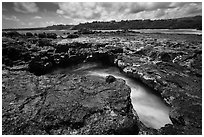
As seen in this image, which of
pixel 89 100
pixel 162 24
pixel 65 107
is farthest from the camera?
pixel 162 24

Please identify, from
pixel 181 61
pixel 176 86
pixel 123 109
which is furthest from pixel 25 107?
pixel 181 61

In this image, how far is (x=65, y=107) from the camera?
6223 millimetres

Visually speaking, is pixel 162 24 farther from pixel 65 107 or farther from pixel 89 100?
pixel 65 107

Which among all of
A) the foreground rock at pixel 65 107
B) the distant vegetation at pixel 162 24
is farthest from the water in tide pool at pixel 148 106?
the distant vegetation at pixel 162 24

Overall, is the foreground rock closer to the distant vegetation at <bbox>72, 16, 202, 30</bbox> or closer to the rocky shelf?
the rocky shelf

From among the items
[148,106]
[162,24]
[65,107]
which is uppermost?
[162,24]

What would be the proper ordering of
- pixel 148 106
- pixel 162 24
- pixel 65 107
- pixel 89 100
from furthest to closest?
pixel 162 24 < pixel 148 106 < pixel 89 100 < pixel 65 107

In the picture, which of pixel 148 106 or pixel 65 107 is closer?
pixel 65 107

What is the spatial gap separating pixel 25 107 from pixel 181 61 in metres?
12.3

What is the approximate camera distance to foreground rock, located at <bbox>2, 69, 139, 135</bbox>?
17.9ft

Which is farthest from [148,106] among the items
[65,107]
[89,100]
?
[65,107]

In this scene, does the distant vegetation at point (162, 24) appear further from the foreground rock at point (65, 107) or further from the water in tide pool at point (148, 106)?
the foreground rock at point (65, 107)

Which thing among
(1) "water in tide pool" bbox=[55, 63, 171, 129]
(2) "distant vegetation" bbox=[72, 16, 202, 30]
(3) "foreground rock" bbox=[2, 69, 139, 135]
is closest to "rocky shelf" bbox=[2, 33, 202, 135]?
(3) "foreground rock" bbox=[2, 69, 139, 135]

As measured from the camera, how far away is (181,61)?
13.3m
